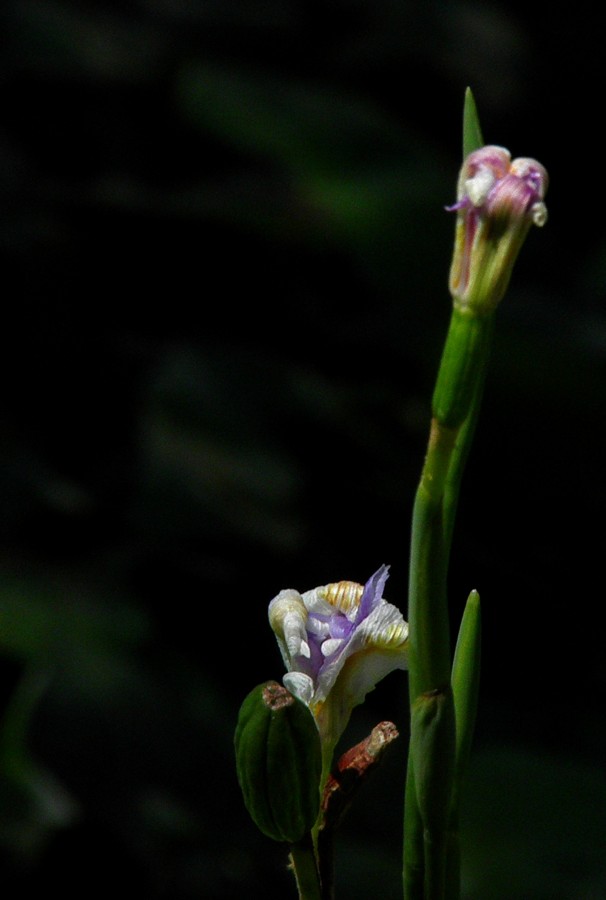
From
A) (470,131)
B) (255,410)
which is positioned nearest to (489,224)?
(470,131)

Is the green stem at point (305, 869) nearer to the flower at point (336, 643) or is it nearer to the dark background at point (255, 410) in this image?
the flower at point (336, 643)

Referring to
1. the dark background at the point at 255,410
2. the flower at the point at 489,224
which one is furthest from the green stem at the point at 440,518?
the dark background at the point at 255,410

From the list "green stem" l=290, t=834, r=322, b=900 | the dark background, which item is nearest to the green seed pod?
"green stem" l=290, t=834, r=322, b=900

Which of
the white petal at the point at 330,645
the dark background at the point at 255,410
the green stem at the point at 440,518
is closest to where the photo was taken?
the green stem at the point at 440,518

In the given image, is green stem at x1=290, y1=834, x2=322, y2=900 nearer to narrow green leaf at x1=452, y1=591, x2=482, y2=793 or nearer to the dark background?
narrow green leaf at x1=452, y1=591, x2=482, y2=793

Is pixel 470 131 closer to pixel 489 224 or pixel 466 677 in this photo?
pixel 489 224
